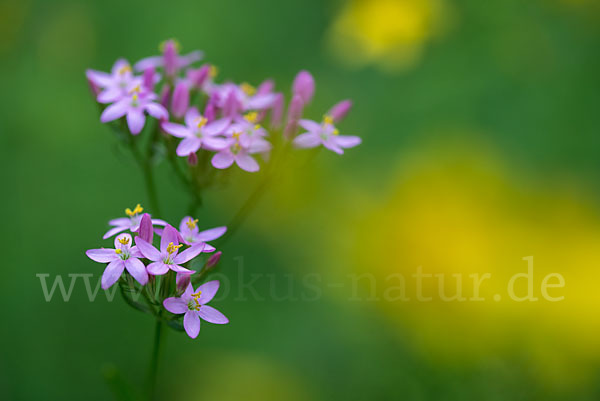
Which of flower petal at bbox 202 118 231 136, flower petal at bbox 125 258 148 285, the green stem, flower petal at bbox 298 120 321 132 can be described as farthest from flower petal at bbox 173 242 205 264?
flower petal at bbox 298 120 321 132

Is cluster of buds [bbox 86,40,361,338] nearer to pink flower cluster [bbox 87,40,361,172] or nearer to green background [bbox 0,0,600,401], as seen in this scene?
pink flower cluster [bbox 87,40,361,172]

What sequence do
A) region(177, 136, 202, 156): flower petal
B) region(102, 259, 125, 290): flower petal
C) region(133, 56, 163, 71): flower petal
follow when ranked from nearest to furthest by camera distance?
region(102, 259, 125, 290): flower petal, region(177, 136, 202, 156): flower petal, region(133, 56, 163, 71): flower petal

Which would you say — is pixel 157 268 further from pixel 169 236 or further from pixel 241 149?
pixel 241 149

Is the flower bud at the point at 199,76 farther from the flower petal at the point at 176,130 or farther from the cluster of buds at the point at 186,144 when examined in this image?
the flower petal at the point at 176,130

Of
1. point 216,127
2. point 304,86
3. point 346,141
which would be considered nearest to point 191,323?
point 216,127

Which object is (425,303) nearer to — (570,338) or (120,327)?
(570,338)

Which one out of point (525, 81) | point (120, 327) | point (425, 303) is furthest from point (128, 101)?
point (525, 81)
